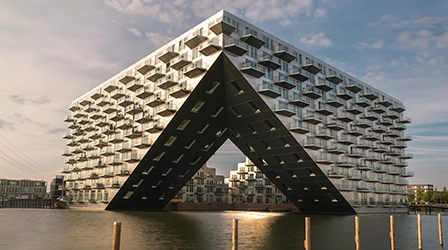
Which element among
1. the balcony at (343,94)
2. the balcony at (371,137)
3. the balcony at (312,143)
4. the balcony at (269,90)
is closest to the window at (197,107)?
the balcony at (269,90)

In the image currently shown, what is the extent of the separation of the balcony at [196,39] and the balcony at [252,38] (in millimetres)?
5640

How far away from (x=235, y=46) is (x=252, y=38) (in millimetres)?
4375

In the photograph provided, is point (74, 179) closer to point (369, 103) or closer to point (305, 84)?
point (305, 84)

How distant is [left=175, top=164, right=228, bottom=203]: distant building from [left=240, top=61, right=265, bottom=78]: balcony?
264 feet

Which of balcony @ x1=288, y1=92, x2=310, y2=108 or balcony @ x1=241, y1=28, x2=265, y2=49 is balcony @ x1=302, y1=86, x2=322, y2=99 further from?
balcony @ x1=241, y1=28, x2=265, y2=49

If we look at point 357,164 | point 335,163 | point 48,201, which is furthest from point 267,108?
point 48,201

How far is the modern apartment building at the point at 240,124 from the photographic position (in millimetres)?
59156

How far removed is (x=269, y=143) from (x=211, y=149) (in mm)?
13848

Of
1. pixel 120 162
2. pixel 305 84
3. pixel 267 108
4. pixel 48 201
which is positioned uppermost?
pixel 305 84

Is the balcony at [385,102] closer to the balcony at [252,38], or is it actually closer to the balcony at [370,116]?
the balcony at [370,116]

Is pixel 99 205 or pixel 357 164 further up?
pixel 357 164

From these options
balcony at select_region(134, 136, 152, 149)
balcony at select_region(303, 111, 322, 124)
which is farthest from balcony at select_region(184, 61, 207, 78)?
balcony at select_region(303, 111, 322, 124)

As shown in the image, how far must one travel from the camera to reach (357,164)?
80188 mm

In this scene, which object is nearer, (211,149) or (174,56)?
(174,56)
